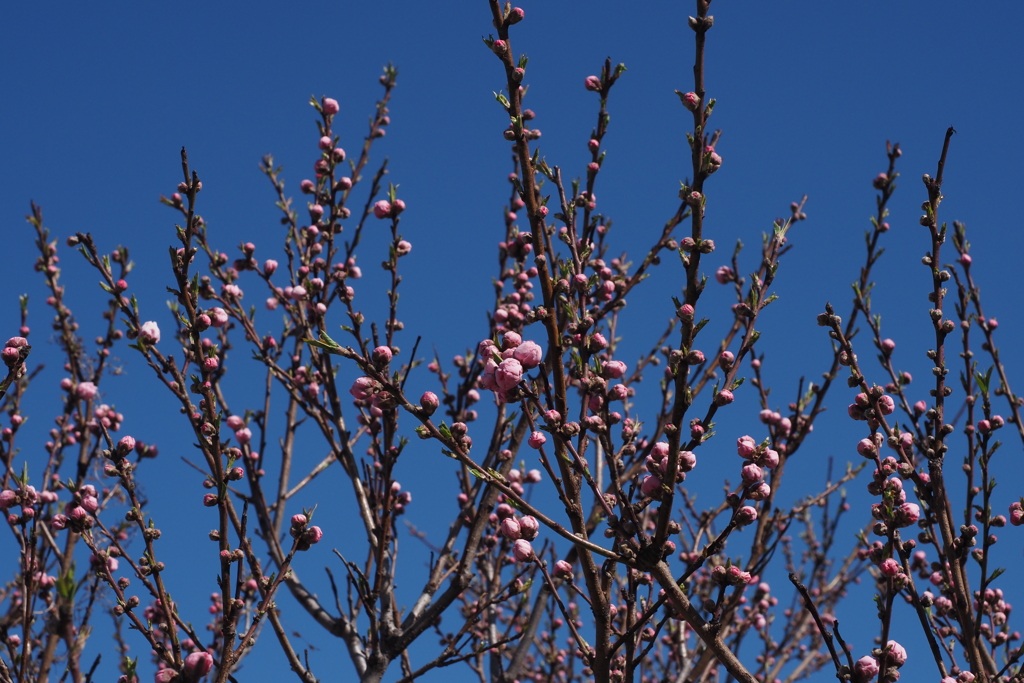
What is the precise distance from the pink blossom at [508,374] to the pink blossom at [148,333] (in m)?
2.37

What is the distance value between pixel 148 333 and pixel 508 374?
8.04 ft

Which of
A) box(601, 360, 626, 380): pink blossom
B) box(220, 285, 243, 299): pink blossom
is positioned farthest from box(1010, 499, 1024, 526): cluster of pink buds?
box(220, 285, 243, 299): pink blossom

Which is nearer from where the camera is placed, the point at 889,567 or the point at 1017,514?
the point at 889,567

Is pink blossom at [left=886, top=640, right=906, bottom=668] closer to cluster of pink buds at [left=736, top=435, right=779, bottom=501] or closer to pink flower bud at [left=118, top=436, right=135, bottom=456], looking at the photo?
cluster of pink buds at [left=736, top=435, right=779, bottom=501]

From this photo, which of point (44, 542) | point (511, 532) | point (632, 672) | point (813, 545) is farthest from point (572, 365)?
point (813, 545)

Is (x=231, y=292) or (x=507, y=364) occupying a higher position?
(x=231, y=292)

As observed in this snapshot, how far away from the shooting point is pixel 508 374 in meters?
2.36

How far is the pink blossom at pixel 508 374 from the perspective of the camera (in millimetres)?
2361

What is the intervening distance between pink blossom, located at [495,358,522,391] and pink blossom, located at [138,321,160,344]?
93.3 inches

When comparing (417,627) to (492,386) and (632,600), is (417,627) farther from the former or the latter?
(492,386)

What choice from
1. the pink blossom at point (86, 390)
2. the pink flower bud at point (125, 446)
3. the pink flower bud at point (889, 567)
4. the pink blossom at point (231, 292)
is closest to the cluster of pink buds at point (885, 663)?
the pink flower bud at point (889, 567)

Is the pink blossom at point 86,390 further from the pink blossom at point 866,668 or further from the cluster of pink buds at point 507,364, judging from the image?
the pink blossom at point 866,668

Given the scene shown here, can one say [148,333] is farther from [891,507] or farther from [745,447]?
[891,507]

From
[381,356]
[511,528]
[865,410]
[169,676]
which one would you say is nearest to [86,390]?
[169,676]
